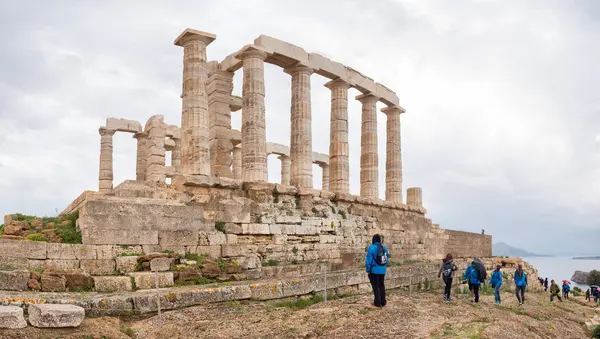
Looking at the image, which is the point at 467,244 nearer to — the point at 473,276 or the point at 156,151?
the point at 473,276

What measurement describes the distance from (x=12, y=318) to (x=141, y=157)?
19.6 m

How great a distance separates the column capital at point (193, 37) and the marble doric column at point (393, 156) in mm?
12557

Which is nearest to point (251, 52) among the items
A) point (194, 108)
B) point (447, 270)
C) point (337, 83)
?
point (194, 108)

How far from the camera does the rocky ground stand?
343 inches

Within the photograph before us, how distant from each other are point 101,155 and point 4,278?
16.9 m

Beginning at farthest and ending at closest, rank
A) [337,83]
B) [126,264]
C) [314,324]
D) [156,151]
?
[337,83] → [156,151] → [126,264] → [314,324]

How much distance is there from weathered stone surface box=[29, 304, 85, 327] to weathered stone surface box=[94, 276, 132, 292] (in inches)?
107

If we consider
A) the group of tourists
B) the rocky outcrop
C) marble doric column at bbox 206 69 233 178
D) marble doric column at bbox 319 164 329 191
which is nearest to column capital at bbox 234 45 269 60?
marble doric column at bbox 206 69 233 178

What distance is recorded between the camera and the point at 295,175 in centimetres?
2045

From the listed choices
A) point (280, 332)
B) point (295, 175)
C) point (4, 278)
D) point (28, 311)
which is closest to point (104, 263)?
point (4, 278)

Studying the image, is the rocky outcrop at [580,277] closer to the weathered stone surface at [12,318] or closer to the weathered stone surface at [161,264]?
the weathered stone surface at [161,264]

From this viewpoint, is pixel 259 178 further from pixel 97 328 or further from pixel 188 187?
pixel 97 328

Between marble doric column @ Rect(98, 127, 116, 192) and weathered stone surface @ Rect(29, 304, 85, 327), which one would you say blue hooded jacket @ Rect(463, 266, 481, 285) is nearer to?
weathered stone surface @ Rect(29, 304, 85, 327)

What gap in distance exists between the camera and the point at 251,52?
18969 mm
